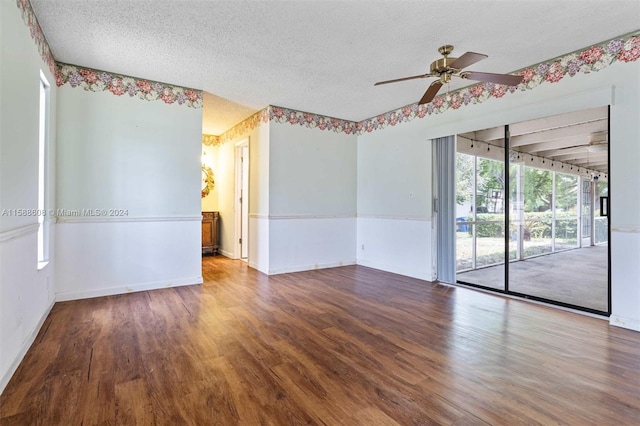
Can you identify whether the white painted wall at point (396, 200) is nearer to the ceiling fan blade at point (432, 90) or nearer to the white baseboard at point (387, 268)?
the white baseboard at point (387, 268)

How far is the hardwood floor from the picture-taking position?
1.64 meters

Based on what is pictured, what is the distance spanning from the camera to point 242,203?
6059 millimetres

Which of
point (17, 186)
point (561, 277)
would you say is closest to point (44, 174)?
point (17, 186)

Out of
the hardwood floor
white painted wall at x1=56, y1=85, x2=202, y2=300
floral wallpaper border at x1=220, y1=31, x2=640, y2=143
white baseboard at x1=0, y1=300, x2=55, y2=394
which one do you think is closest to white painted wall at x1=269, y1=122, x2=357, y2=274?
floral wallpaper border at x1=220, y1=31, x2=640, y2=143

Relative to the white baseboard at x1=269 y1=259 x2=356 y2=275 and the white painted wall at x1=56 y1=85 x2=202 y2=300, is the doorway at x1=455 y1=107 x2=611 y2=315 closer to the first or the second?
the white baseboard at x1=269 y1=259 x2=356 y2=275

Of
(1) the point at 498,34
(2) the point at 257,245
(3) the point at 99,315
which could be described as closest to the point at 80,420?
(3) the point at 99,315

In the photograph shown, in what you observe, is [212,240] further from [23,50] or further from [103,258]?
[23,50]

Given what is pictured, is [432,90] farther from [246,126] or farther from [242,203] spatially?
[242,203]

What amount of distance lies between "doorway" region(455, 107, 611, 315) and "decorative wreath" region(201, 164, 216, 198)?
4.97 meters

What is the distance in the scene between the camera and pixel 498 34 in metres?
2.77

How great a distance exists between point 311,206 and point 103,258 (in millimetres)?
3011

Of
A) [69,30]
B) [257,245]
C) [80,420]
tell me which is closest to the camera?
[80,420]

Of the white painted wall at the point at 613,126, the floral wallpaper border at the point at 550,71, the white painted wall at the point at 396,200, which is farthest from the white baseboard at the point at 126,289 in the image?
the floral wallpaper border at the point at 550,71

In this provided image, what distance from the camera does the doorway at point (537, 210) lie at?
3557 millimetres
